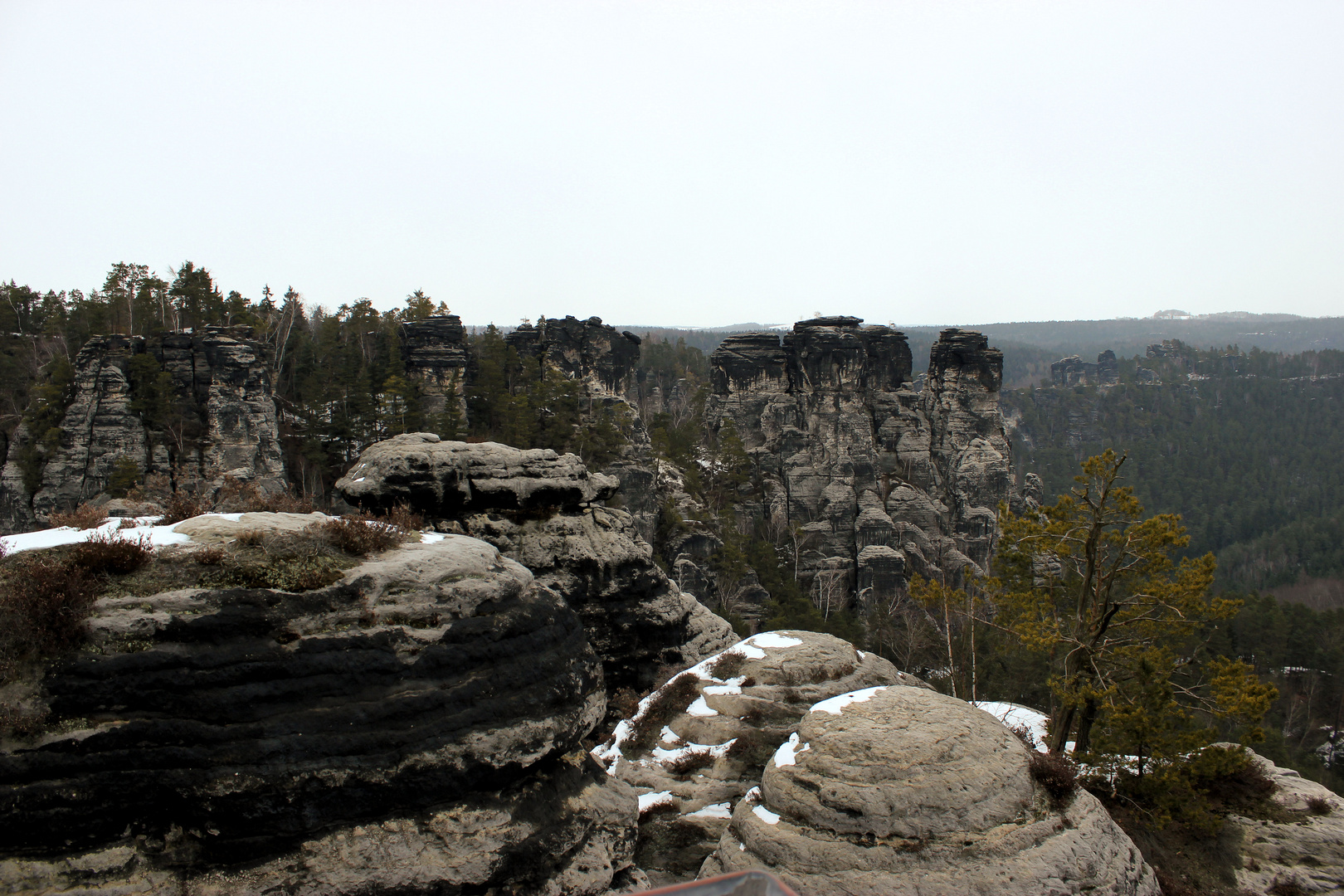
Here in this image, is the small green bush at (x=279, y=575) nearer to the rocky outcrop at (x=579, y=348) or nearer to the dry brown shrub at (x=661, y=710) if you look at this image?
the dry brown shrub at (x=661, y=710)

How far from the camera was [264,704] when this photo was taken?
8.89 meters

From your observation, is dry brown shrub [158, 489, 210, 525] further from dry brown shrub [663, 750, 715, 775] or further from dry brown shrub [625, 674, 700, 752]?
dry brown shrub [663, 750, 715, 775]

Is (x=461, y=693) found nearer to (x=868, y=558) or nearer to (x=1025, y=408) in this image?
(x=868, y=558)

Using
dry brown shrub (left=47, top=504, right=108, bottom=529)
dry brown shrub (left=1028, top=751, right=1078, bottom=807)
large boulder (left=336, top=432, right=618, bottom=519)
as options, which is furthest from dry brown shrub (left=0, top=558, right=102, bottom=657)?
dry brown shrub (left=1028, top=751, right=1078, bottom=807)

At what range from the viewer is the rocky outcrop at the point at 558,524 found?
18484 millimetres

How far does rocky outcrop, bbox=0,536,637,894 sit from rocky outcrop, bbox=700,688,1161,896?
2839 millimetres

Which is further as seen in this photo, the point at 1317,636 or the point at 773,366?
the point at 773,366

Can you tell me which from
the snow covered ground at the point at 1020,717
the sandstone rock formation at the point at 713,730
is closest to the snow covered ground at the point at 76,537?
the sandstone rock formation at the point at 713,730

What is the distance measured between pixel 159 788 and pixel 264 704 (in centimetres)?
131

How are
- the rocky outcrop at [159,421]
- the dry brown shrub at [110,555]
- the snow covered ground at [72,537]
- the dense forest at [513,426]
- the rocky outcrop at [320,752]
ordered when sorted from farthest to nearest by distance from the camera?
the dense forest at [513,426]
the rocky outcrop at [159,421]
the snow covered ground at [72,537]
the dry brown shrub at [110,555]
the rocky outcrop at [320,752]

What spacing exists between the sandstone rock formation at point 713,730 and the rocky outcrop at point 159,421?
30.7 m

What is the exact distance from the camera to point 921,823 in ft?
36.0

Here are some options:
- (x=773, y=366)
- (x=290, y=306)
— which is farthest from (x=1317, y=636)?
(x=290, y=306)

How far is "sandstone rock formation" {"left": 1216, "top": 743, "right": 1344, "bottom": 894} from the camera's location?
43.1ft
